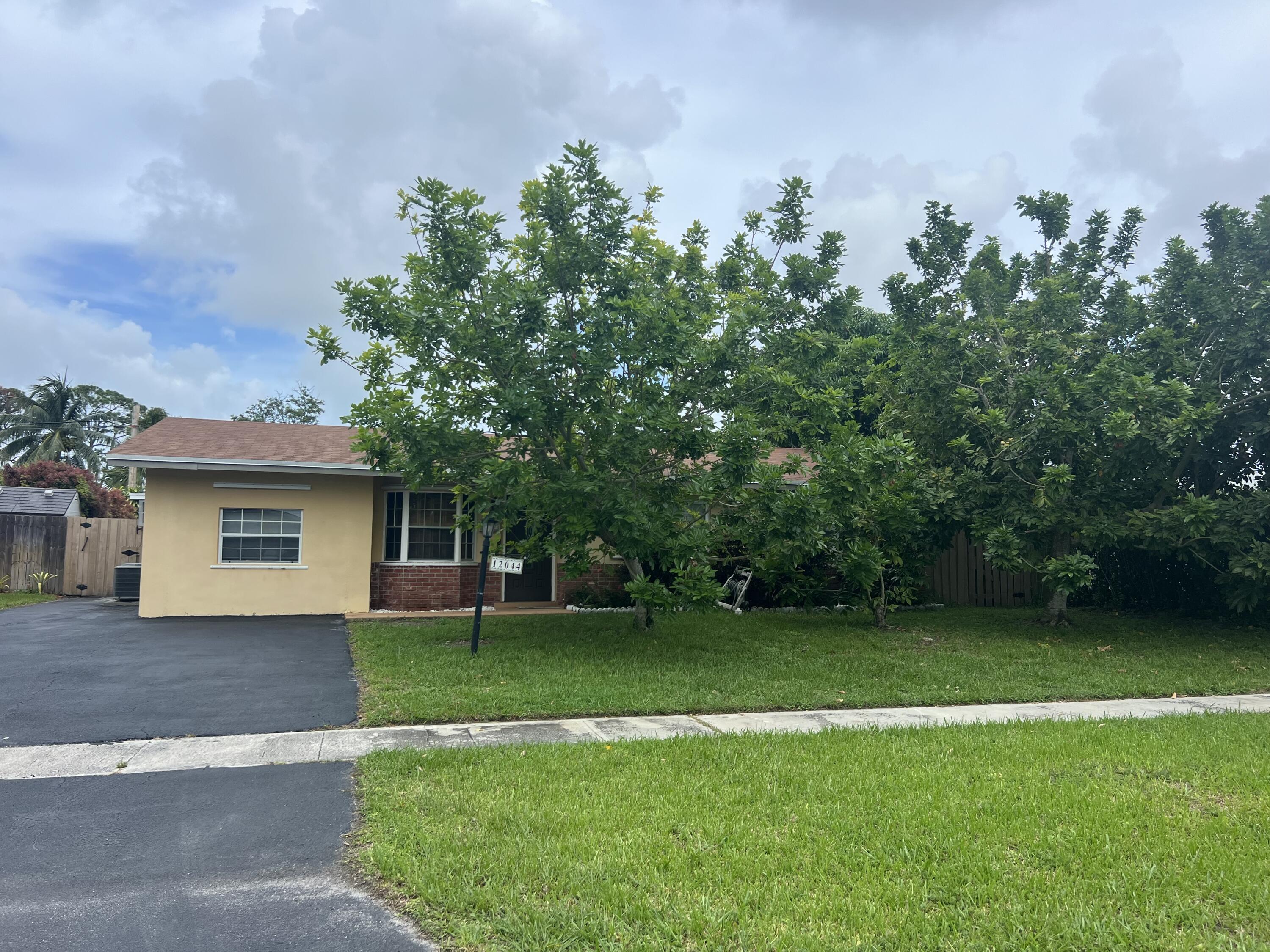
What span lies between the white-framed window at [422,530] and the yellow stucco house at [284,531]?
2 cm

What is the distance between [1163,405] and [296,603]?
13.9 metres

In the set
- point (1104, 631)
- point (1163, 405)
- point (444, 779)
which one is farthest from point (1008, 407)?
point (444, 779)

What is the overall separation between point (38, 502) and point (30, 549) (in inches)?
152

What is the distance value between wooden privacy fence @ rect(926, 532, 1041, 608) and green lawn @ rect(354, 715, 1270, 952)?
1142 cm

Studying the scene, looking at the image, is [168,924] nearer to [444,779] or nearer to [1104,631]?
[444,779]

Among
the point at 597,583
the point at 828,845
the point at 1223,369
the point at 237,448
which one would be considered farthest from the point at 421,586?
the point at 1223,369

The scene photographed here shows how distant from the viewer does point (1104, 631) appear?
13.0 metres

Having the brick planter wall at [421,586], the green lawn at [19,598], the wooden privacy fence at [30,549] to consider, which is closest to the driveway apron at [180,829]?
the brick planter wall at [421,586]

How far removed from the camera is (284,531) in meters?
14.2

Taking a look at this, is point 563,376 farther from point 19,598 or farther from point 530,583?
point 19,598

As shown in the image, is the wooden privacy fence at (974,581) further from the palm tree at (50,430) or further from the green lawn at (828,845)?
the palm tree at (50,430)

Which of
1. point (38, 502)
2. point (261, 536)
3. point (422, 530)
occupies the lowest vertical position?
point (261, 536)

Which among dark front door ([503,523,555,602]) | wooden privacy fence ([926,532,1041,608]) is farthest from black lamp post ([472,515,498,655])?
wooden privacy fence ([926,532,1041,608])

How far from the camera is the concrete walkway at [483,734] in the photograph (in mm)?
5902
